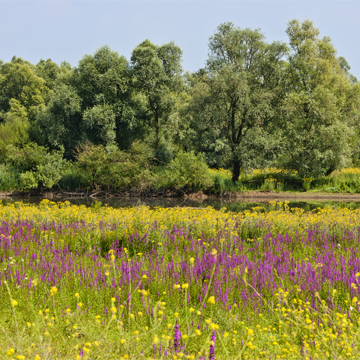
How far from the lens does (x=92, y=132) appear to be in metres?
35.3

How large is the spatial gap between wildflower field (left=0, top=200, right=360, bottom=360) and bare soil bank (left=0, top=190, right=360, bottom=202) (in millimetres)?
19498

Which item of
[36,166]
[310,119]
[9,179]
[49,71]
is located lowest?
[9,179]

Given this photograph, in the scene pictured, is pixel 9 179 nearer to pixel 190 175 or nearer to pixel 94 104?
pixel 94 104

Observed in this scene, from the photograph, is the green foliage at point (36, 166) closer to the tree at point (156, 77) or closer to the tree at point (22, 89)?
the tree at point (156, 77)

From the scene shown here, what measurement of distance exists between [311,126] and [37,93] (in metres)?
47.9

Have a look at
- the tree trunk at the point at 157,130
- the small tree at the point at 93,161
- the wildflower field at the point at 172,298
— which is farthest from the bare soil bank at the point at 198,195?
the wildflower field at the point at 172,298

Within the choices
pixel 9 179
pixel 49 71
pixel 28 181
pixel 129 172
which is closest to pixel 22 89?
pixel 49 71

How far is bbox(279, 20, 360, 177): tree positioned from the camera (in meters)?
26.7

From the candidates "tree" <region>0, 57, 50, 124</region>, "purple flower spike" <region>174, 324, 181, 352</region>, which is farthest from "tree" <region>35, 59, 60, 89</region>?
"purple flower spike" <region>174, 324, 181, 352</region>

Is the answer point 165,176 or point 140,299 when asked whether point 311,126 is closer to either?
point 165,176

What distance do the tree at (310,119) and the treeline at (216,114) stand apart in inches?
3.5

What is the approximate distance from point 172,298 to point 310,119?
27.9 m

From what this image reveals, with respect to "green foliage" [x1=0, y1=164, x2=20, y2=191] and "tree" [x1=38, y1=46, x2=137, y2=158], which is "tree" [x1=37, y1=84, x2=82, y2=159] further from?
"green foliage" [x1=0, y1=164, x2=20, y2=191]

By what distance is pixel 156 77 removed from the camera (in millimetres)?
34688
